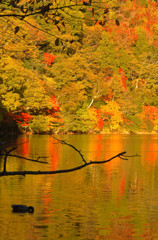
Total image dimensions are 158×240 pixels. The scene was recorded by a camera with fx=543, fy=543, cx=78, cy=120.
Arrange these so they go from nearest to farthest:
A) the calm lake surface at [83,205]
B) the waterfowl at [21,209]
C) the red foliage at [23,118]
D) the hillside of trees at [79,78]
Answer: the calm lake surface at [83,205], the waterfowl at [21,209], the hillside of trees at [79,78], the red foliage at [23,118]

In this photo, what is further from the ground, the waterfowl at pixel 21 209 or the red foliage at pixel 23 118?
the red foliage at pixel 23 118

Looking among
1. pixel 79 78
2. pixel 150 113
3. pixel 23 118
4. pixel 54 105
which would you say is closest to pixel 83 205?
pixel 23 118

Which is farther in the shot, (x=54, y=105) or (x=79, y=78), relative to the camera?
(x=79, y=78)

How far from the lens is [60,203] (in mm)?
13094

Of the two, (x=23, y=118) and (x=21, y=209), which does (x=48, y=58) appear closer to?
(x=23, y=118)

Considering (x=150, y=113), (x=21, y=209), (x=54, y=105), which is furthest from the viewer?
(x=150, y=113)

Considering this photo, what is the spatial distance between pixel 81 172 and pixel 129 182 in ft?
12.3

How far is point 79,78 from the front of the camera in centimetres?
6131

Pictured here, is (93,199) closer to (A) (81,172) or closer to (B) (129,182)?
(B) (129,182)

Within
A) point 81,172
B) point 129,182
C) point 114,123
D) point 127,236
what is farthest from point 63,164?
point 114,123

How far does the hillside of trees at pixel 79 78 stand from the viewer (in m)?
45.9

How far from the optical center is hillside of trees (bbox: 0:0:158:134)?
150 ft

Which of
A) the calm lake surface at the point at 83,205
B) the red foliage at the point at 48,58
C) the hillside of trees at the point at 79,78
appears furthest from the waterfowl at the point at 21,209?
the red foliage at the point at 48,58

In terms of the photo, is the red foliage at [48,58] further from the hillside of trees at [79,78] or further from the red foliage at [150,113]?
the red foliage at [150,113]
